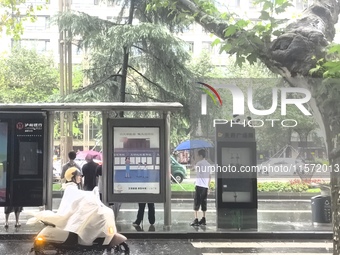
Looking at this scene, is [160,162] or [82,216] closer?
[82,216]

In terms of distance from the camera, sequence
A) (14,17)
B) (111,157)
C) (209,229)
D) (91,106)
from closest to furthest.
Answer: (91,106) < (111,157) < (209,229) < (14,17)

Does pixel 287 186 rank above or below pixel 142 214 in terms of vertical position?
above

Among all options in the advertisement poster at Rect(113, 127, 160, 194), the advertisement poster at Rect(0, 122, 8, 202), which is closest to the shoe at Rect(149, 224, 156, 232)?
the advertisement poster at Rect(113, 127, 160, 194)

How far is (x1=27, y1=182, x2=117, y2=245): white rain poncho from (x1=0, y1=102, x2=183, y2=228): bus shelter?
10.5 ft

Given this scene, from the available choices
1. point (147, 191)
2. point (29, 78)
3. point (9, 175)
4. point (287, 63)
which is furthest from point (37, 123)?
point (29, 78)

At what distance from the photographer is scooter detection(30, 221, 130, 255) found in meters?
6.83

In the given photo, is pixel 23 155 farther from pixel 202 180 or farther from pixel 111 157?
pixel 202 180

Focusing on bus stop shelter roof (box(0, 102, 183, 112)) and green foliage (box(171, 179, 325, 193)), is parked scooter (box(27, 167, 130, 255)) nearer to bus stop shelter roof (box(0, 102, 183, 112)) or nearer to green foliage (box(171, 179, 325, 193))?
bus stop shelter roof (box(0, 102, 183, 112))

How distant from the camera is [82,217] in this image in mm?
6730

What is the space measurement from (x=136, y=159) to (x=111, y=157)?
583 mm

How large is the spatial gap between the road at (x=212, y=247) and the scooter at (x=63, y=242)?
86cm

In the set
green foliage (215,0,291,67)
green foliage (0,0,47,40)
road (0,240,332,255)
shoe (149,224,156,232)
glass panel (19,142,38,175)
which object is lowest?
road (0,240,332,255)

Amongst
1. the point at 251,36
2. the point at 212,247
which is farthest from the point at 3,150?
the point at 251,36

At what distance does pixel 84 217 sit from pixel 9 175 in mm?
4157
